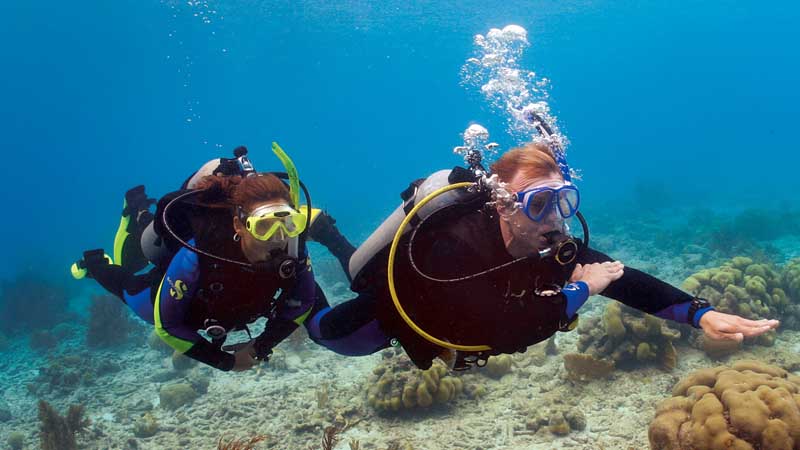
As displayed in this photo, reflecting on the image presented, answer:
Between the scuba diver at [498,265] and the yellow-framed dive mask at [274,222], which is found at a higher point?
Answer: the yellow-framed dive mask at [274,222]

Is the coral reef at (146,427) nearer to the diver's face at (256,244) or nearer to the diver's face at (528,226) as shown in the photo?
the diver's face at (256,244)

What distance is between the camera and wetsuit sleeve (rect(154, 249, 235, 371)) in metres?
4.26

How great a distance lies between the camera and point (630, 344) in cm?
667

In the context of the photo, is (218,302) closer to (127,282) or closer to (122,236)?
(127,282)

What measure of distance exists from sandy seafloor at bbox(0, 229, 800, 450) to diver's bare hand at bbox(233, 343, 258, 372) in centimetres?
232

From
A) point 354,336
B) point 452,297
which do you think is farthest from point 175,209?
point 452,297

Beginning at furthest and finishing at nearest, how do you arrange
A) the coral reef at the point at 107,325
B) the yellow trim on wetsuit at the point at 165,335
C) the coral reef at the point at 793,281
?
the coral reef at the point at 107,325 < the coral reef at the point at 793,281 < the yellow trim on wetsuit at the point at 165,335

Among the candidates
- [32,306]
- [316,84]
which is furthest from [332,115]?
[32,306]

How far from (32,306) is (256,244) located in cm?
2096

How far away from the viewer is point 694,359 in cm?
664

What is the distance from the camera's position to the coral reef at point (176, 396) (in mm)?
8836

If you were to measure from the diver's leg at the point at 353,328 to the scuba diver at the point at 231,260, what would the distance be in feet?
1.83

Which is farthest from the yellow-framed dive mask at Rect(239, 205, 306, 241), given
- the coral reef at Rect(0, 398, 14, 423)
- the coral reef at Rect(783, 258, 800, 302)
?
the coral reef at Rect(0, 398, 14, 423)

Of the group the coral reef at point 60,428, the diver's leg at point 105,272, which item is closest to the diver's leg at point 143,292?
the diver's leg at point 105,272
